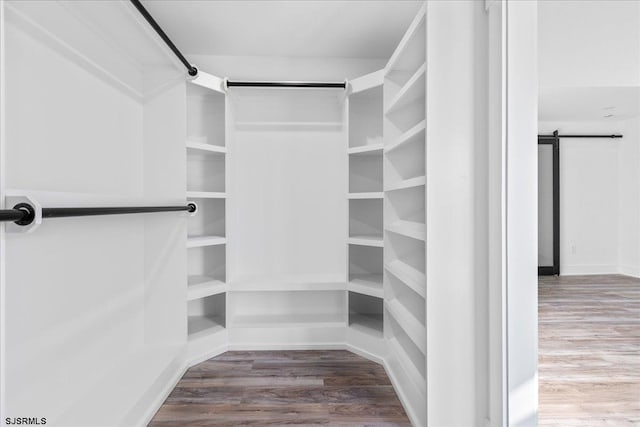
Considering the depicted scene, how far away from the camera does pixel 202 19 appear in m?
2.29

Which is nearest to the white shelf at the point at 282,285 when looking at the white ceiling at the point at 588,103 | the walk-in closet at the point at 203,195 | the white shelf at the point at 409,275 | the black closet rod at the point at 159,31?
the walk-in closet at the point at 203,195

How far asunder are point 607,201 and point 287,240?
13.9ft

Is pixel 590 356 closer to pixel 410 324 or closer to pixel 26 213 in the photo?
pixel 410 324

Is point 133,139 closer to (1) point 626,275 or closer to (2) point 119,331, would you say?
(2) point 119,331

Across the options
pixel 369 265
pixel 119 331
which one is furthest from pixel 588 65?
pixel 119 331

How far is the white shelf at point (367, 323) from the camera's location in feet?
8.26

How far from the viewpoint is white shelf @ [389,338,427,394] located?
169 cm

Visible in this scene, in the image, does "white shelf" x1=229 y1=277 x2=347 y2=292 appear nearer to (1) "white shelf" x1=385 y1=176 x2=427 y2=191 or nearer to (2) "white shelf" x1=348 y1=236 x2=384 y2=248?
Result: (2) "white shelf" x1=348 y1=236 x2=384 y2=248

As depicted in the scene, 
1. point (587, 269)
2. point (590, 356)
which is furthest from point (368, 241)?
point (587, 269)

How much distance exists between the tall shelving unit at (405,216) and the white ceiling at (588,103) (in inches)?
67.4

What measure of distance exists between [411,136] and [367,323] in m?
1.55

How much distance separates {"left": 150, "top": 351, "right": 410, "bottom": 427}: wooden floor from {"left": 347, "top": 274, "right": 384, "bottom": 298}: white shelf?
0.47m

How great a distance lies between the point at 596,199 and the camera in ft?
14.7

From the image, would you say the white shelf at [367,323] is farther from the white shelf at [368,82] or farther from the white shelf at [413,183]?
the white shelf at [368,82]
